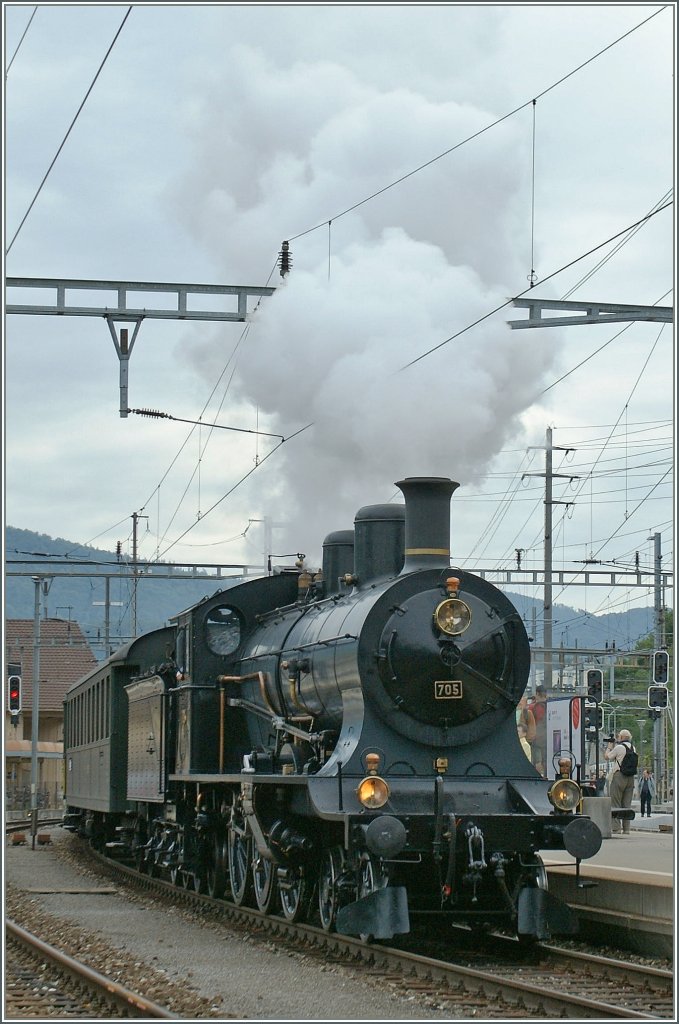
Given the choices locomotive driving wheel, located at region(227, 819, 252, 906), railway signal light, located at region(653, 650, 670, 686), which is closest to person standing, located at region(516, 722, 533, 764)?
locomotive driving wheel, located at region(227, 819, 252, 906)

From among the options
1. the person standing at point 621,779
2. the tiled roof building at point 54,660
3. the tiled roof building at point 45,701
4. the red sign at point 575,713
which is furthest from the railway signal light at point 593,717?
the tiled roof building at point 54,660

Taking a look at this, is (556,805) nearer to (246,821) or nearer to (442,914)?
(442,914)

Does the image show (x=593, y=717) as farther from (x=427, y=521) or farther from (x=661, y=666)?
(x=427, y=521)

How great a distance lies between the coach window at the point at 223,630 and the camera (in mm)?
14156

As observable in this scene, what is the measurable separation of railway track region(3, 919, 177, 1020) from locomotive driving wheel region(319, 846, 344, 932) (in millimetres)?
1979

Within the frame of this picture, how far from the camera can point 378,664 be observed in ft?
33.9

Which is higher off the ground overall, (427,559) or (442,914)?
(427,559)

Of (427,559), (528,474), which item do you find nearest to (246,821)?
(427,559)

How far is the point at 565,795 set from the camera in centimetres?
1003

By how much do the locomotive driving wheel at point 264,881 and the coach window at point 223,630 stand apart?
258cm

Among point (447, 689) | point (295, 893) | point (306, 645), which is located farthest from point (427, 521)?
point (295, 893)

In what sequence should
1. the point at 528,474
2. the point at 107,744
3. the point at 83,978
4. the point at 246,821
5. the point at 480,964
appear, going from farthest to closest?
the point at 528,474 < the point at 107,744 < the point at 246,821 < the point at 480,964 < the point at 83,978

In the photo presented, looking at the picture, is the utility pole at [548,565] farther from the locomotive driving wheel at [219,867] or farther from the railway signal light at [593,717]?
the locomotive driving wheel at [219,867]

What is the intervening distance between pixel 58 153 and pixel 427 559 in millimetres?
5137
